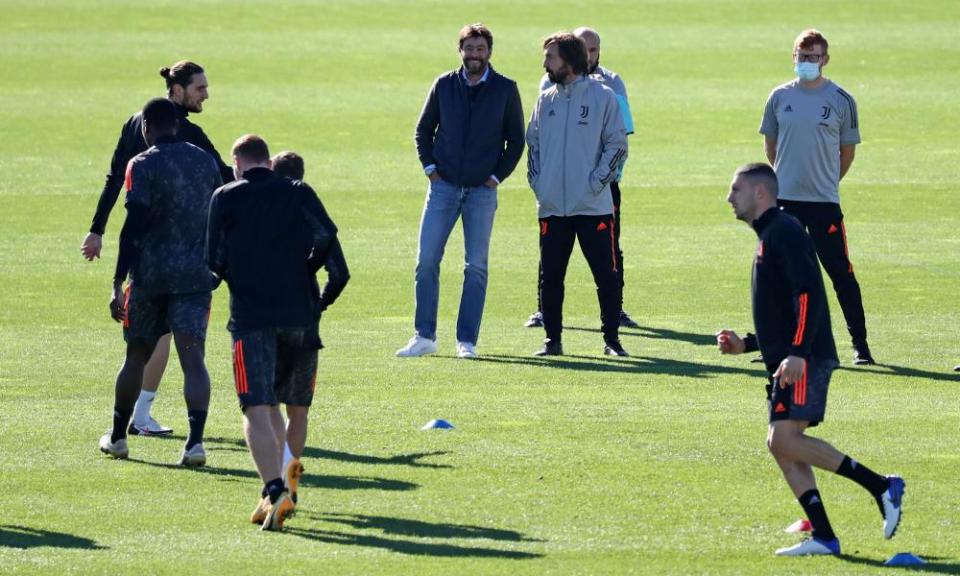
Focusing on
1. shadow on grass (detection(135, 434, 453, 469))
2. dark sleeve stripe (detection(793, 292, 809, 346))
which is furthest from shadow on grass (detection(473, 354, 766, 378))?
dark sleeve stripe (detection(793, 292, 809, 346))

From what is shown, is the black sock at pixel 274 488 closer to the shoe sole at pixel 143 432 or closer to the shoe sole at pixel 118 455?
the shoe sole at pixel 118 455

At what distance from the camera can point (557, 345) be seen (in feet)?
44.0

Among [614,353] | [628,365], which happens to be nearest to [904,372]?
[628,365]

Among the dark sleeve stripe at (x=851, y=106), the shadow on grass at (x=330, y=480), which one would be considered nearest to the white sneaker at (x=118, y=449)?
the shadow on grass at (x=330, y=480)

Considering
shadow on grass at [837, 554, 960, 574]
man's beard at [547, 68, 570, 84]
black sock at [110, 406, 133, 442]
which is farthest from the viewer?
man's beard at [547, 68, 570, 84]

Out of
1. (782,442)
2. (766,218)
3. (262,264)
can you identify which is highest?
(766,218)

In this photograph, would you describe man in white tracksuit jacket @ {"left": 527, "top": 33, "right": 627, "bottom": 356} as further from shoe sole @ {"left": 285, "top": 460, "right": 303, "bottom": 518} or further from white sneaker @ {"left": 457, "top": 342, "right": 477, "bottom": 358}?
shoe sole @ {"left": 285, "top": 460, "right": 303, "bottom": 518}

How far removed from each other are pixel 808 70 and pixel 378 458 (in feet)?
15.1

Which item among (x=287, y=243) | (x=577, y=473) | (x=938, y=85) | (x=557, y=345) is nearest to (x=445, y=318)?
(x=557, y=345)

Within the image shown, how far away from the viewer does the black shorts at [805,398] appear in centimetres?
794

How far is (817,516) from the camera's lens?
7934 millimetres

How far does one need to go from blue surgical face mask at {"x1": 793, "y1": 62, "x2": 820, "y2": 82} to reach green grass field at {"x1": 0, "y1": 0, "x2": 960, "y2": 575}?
2062 millimetres

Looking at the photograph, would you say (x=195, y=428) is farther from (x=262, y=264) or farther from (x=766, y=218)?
(x=766, y=218)

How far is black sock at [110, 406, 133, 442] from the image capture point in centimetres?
998
